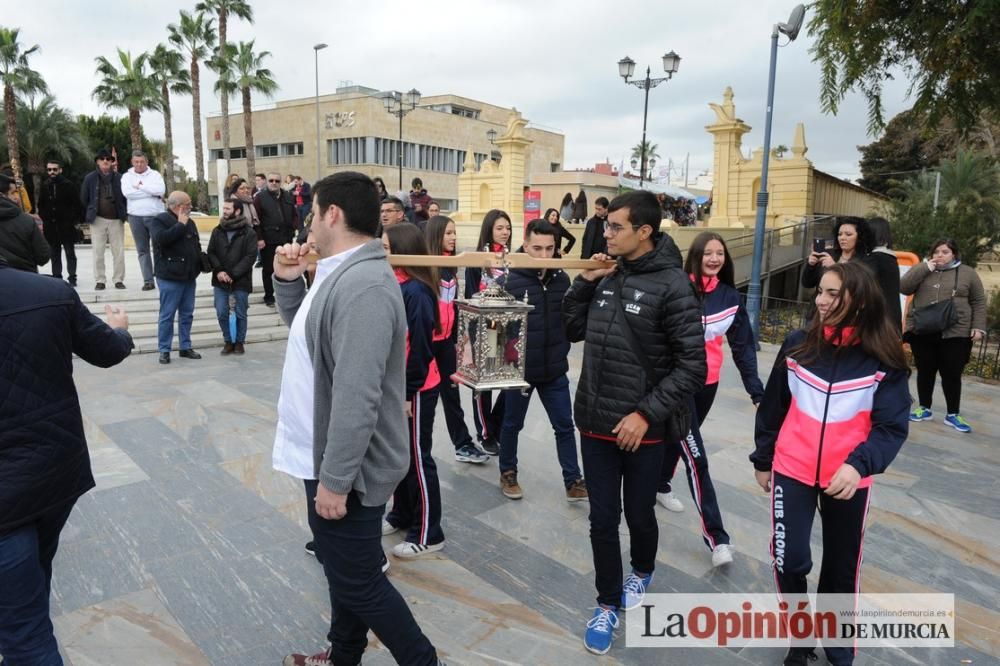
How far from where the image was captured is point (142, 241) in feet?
32.5

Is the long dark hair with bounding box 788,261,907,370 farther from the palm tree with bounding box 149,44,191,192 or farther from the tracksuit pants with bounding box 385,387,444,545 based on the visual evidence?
the palm tree with bounding box 149,44,191,192

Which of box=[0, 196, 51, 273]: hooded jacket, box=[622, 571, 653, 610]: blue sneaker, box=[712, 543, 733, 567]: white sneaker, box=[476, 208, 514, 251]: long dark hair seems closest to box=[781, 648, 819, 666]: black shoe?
box=[622, 571, 653, 610]: blue sneaker

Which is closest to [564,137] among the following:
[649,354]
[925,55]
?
[925,55]

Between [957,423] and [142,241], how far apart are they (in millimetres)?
10694

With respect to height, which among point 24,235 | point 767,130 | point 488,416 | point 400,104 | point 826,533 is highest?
point 400,104

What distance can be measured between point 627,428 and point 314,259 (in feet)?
4.79

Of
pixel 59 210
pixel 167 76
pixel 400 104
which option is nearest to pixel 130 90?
pixel 167 76

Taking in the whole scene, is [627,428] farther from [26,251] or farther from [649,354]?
[26,251]

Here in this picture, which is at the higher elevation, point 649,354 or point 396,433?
point 649,354

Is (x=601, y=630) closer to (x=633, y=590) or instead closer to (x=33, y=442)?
(x=633, y=590)

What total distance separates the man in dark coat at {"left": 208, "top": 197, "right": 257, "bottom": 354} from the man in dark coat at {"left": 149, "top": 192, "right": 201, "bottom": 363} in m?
0.24

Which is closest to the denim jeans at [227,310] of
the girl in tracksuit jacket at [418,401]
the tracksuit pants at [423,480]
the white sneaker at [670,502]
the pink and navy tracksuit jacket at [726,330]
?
the girl in tracksuit jacket at [418,401]

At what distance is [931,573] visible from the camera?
151 inches

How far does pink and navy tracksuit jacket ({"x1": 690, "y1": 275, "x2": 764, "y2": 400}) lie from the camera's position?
423 centimetres
